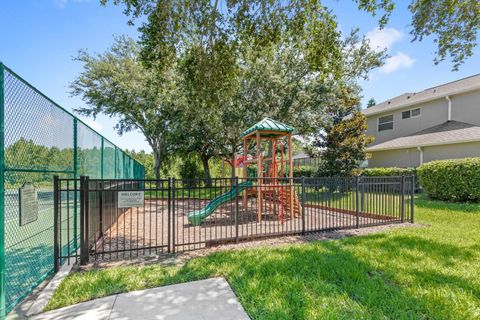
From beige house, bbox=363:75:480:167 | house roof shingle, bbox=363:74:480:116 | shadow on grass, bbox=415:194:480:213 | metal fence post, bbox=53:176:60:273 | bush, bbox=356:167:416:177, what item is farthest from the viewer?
house roof shingle, bbox=363:74:480:116

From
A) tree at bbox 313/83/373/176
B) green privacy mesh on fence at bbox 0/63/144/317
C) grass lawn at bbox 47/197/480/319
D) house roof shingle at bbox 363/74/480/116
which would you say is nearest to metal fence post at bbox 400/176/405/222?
grass lawn at bbox 47/197/480/319

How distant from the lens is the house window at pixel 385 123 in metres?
17.5

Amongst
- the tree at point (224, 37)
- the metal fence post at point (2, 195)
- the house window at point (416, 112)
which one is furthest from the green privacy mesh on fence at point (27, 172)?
the house window at point (416, 112)

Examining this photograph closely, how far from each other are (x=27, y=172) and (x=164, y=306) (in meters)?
2.27

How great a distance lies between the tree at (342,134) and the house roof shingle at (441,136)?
305cm

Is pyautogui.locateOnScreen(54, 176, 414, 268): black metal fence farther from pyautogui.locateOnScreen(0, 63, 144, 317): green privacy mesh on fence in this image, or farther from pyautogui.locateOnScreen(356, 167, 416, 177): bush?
pyautogui.locateOnScreen(356, 167, 416, 177): bush

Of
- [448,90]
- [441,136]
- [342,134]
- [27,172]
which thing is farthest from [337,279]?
[448,90]

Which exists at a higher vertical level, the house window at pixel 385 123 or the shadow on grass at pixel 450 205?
the house window at pixel 385 123

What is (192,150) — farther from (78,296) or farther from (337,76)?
(78,296)

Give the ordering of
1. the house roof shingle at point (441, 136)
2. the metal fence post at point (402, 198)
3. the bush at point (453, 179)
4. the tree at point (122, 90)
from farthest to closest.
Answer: the tree at point (122, 90) < the house roof shingle at point (441, 136) < the bush at point (453, 179) < the metal fence post at point (402, 198)

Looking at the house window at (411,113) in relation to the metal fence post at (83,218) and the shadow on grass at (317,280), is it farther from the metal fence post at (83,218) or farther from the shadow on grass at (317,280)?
the metal fence post at (83,218)

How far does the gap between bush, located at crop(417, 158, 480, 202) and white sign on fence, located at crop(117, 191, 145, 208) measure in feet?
35.7

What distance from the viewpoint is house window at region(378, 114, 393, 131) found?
1747 cm

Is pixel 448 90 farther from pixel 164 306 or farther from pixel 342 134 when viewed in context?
pixel 164 306
